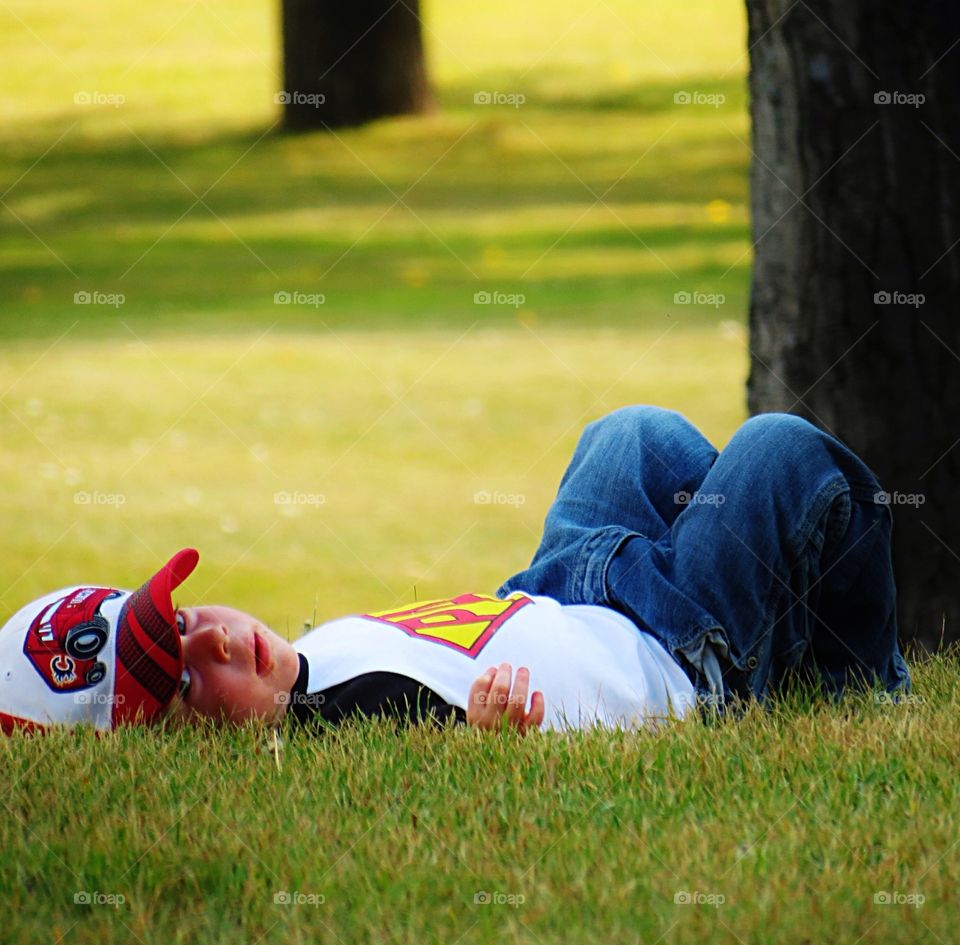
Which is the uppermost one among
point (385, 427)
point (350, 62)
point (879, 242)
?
point (350, 62)

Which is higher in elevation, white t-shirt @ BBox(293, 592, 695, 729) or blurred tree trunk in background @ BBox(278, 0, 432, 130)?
blurred tree trunk in background @ BBox(278, 0, 432, 130)

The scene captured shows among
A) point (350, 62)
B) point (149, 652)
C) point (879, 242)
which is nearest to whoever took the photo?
point (149, 652)

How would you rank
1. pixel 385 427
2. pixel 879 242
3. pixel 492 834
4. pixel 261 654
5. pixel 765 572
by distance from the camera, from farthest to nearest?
pixel 385 427 < pixel 879 242 < pixel 765 572 < pixel 261 654 < pixel 492 834

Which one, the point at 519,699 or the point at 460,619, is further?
the point at 460,619

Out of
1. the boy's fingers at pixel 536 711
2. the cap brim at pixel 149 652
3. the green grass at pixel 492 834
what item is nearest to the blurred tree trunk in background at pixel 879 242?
the green grass at pixel 492 834

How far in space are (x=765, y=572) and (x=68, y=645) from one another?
142cm

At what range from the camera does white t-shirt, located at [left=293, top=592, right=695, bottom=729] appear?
273cm

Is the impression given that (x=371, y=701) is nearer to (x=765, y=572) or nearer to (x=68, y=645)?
(x=68, y=645)

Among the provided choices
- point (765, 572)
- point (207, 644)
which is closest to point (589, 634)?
point (765, 572)

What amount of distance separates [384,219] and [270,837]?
38.5ft

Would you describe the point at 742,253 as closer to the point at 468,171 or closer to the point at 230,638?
the point at 468,171

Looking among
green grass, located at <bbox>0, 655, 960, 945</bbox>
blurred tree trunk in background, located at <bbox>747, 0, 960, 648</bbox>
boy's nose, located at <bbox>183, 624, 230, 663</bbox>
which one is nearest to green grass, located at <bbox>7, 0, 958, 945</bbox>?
green grass, located at <bbox>0, 655, 960, 945</bbox>

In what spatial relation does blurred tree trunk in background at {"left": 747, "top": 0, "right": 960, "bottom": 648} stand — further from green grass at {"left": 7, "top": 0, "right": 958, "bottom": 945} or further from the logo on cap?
the logo on cap

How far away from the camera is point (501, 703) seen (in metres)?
2.65
